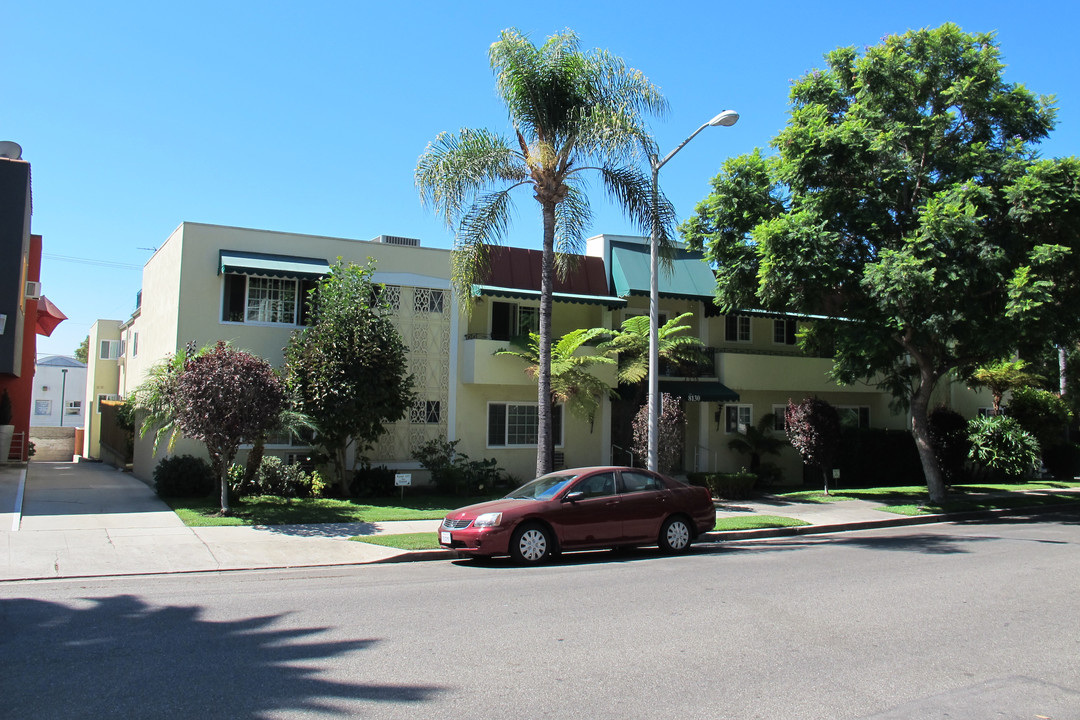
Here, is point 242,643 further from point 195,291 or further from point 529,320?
point 529,320

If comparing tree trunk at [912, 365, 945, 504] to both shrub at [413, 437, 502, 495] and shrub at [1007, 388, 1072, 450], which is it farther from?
shrub at [413, 437, 502, 495]

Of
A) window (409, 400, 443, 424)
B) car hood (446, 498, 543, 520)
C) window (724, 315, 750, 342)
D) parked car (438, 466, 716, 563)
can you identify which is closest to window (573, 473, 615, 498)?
parked car (438, 466, 716, 563)

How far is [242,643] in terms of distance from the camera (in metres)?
6.92

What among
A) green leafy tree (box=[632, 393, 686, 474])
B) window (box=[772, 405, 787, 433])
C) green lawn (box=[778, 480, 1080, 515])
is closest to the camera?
green leafy tree (box=[632, 393, 686, 474])

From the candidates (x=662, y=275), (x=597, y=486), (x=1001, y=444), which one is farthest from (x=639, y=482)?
(x=1001, y=444)

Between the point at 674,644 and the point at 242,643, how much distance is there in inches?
142

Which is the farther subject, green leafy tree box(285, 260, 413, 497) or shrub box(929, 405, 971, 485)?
shrub box(929, 405, 971, 485)

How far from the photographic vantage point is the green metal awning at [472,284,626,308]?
20239 mm

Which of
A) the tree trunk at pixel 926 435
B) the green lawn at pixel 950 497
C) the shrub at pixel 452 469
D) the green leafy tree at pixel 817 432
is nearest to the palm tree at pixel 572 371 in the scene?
the shrub at pixel 452 469

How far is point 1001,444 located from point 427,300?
58.2 feet

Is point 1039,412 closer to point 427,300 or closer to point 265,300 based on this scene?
point 427,300

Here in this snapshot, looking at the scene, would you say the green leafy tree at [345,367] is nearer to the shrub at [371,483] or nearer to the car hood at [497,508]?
the shrub at [371,483]

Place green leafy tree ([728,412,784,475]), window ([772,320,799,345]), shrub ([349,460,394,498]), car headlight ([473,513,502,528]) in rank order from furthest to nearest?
window ([772,320,799,345]), green leafy tree ([728,412,784,475]), shrub ([349,460,394,498]), car headlight ([473,513,502,528])

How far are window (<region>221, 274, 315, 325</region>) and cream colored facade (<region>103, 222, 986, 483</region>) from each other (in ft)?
0.28
